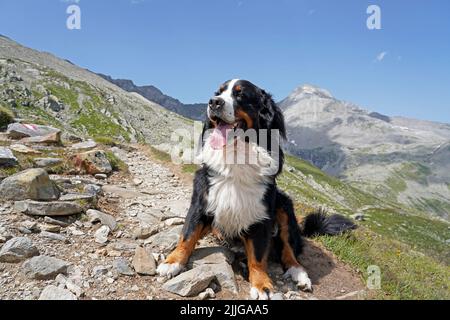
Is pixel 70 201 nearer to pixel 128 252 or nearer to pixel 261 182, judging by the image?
pixel 128 252

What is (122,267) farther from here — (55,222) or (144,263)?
(55,222)

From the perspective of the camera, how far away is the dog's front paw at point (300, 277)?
5.92 m

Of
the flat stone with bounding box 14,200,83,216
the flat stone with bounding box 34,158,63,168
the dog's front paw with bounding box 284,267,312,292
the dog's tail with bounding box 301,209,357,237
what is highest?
the flat stone with bounding box 34,158,63,168

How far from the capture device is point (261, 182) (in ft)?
19.2

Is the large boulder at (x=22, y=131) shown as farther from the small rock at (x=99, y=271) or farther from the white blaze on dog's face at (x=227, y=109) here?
the white blaze on dog's face at (x=227, y=109)

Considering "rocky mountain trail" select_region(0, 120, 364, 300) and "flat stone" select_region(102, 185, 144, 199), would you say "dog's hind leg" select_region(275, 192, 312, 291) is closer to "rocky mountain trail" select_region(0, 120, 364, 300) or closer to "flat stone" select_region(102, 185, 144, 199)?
"rocky mountain trail" select_region(0, 120, 364, 300)

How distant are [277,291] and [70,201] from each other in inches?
180

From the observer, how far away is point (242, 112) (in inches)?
230

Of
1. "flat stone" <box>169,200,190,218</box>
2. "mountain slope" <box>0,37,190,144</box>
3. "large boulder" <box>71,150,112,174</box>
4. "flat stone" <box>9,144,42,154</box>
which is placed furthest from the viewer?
"mountain slope" <box>0,37,190,144</box>

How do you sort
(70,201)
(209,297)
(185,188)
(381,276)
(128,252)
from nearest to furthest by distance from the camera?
(209,297), (128,252), (381,276), (70,201), (185,188)

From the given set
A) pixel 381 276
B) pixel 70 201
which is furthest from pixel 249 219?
pixel 70 201

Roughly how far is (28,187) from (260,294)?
4906mm

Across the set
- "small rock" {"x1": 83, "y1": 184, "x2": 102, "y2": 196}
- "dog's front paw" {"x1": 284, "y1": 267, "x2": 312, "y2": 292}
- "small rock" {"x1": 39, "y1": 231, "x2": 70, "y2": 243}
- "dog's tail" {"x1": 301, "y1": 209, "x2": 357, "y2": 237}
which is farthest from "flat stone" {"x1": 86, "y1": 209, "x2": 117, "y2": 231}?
"dog's tail" {"x1": 301, "y1": 209, "x2": 357, "y2": 237}

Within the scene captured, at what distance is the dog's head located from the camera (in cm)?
570
